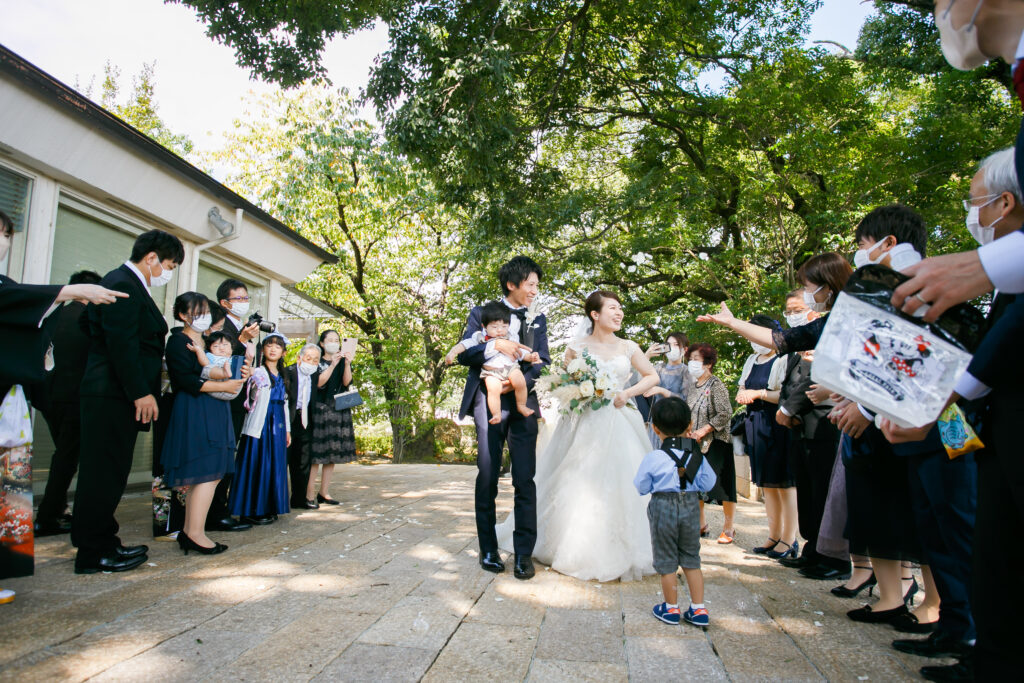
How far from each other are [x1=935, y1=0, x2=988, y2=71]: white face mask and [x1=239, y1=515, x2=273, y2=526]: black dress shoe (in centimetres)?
570

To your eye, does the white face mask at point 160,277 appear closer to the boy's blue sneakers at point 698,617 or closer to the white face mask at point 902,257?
the boy's blue sneakers at point 698,617

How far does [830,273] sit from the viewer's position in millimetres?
3016

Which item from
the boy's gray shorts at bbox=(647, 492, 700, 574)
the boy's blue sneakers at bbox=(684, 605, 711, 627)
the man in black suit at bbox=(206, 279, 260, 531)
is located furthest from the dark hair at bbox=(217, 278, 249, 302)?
the boy's blue sneakers at bbox=(684, 605, 711, 627)

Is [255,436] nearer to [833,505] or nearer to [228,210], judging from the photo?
[228,210]

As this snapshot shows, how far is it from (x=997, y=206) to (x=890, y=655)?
2.11m

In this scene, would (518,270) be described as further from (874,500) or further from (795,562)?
(795,562)

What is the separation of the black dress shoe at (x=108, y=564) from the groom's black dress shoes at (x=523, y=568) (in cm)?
245

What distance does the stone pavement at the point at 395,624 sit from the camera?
239 centimetres

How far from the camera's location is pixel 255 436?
539 cm

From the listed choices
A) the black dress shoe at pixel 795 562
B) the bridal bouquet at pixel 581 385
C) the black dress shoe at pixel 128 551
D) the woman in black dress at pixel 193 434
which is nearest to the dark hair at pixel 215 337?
the woman in black dress at pixel 193 434

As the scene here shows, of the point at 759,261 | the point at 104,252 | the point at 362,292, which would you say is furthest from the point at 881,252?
the point at 362,292

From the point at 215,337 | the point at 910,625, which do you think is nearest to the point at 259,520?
the point at 215,337

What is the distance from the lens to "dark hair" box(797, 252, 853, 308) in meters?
2.99

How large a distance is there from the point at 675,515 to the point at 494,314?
5.94ft
